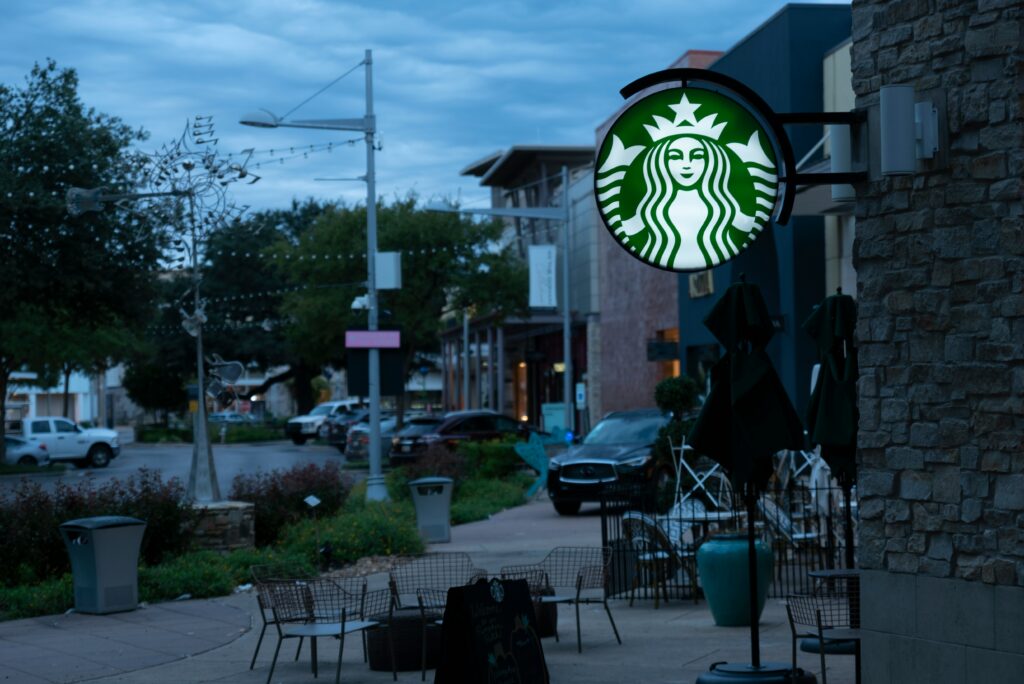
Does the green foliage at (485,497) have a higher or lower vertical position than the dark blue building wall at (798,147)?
lower

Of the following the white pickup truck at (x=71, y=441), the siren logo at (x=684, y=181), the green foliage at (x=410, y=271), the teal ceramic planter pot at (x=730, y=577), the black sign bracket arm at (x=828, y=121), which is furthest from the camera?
the green foliage at (x=410, y=271)

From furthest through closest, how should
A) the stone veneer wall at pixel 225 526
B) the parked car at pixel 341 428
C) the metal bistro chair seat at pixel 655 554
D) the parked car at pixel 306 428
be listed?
1. the parked car at pixel 306 428
2. the parked car at pixel 341 428
3. the stone veneer wall at pixel 225 526
4. the metal bistro chair seat at pixel 655 554

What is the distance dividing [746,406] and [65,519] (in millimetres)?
8906

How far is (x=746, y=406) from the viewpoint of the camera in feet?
30.3

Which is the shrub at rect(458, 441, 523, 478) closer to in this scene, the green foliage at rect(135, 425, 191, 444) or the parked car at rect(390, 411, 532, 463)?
the parked car at rect(390, 411, 532, 463)

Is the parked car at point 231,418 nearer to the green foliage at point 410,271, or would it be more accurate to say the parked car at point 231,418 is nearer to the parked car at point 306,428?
the parked car at point 306,428

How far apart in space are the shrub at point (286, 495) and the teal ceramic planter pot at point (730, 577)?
7707 millimetres

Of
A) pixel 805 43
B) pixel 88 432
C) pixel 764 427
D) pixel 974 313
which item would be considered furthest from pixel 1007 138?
pixel 88 432

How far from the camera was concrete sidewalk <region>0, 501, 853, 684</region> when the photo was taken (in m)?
10.4

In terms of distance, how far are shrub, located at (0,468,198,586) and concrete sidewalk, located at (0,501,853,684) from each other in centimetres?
141

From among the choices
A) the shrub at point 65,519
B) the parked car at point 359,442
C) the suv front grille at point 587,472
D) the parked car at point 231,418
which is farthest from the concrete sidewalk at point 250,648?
the parked car at point 231,418

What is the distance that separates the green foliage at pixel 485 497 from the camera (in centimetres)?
2389

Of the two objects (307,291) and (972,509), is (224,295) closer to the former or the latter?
(307,291)

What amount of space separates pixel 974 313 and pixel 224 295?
6140 centimetres
